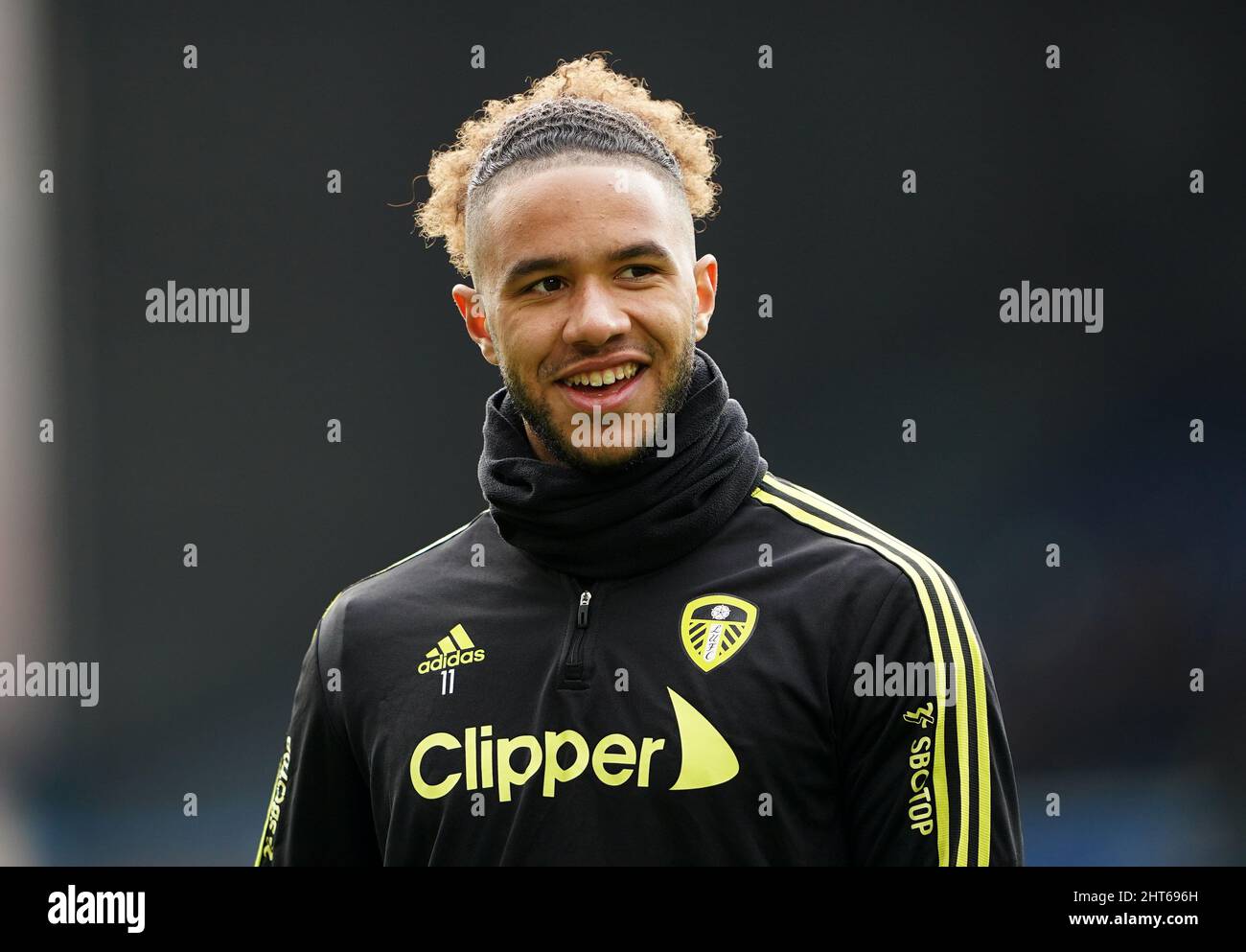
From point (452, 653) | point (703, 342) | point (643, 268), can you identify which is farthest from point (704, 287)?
point (703, 342)

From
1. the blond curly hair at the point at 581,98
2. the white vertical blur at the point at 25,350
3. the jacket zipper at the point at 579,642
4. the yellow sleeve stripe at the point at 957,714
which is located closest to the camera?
the yellow sleeve stripe at the point at 957,714

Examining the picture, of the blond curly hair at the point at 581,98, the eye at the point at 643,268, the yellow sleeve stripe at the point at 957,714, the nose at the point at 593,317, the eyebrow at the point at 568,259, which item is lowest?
the yellow sleeve stripe at the point at 957,714

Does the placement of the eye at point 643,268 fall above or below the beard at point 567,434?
above

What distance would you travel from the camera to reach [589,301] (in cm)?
209

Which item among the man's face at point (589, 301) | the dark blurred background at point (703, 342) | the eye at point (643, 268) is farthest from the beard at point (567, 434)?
the dark blurred background at point (703, 342)

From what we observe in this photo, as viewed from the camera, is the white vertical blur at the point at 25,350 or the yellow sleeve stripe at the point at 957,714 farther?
the white vertical blur at the point at 25,350

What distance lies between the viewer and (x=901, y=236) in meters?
5.20

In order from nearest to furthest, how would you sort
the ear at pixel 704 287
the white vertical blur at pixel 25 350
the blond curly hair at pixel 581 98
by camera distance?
the ear at pixel 704 287 → the blond curly hair at pixel 581 98 → the white vertical blur at pixel 25 350

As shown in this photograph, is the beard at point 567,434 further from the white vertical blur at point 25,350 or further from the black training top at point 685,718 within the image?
the white vertical blur at point 25,350

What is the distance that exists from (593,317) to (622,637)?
467mm

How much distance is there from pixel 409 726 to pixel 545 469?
17.1 inches

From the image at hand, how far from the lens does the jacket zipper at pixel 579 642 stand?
2.04 metres

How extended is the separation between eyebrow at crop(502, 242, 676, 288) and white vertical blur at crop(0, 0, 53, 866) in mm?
3457
